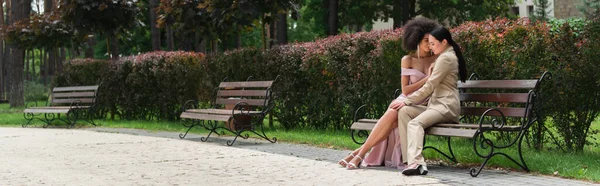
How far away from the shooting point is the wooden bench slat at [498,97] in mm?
8065

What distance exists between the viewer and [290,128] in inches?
570

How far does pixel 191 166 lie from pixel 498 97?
320 centimetres

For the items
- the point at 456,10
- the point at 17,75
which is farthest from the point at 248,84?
the point at 456,10

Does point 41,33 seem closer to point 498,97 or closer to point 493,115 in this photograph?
point 493,115

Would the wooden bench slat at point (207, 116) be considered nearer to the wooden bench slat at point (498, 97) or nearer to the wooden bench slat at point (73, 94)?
the wooden bench slat at point (498, 97)

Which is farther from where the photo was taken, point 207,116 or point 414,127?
point 207,116

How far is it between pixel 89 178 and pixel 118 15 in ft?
42.5

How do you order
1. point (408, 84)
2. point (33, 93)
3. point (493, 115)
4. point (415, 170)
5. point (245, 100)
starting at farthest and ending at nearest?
point (33, 93) → point (245, 100) → point (408, 84) → point (493, 115) → point (415, 170)

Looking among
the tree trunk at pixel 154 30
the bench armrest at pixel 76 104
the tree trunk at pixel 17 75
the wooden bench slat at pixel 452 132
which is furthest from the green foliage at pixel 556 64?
the tree trunk at pixel 17 75

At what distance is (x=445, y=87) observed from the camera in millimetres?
8297

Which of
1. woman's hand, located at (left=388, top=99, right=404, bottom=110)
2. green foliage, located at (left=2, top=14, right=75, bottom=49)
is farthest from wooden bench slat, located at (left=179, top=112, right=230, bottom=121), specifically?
green foliage, located at (left=2, top=14, right=75, bottom=49)

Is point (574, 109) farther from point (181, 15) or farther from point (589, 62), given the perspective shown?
point (181, 15)

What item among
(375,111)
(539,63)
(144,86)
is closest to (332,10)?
(144,86)

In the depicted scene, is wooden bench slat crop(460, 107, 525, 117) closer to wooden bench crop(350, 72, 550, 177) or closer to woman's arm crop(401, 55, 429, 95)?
wooden bench crop(350, 72, 550, 177)
